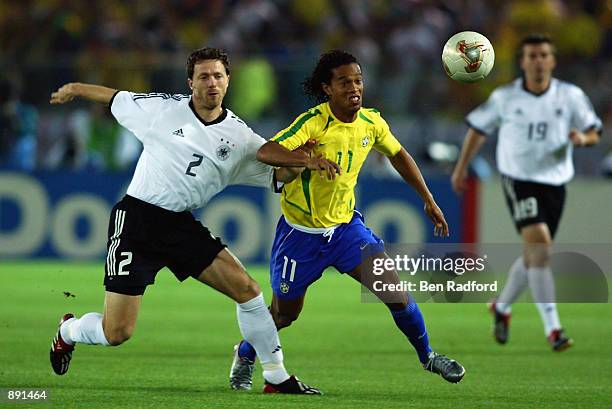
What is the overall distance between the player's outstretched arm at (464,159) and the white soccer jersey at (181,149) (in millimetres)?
3717

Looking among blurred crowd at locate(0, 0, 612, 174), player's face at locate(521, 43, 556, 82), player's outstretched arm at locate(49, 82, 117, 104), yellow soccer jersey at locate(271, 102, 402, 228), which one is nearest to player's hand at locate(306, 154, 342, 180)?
yellow soccer jersey at locate(271, 102, 402, 228)

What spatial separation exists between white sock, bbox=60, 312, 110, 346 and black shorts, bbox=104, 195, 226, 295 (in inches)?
10.6

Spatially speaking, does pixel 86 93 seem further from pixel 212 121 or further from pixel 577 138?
pixel 577 138

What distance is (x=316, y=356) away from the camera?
32.3ft

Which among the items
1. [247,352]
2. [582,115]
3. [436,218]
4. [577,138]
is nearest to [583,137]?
[577,138]

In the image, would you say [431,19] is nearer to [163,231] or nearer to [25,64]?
[25,64]

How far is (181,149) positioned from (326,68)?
111 cm

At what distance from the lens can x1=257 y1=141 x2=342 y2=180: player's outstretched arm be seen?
7.32 metres

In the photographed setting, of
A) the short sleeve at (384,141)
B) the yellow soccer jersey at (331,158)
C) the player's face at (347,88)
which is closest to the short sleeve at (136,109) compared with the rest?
the yellow soccer jersey at (331,158)

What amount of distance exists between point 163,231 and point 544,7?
508 inches

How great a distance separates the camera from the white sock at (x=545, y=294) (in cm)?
1056

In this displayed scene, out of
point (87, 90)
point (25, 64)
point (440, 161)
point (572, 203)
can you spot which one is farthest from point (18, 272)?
point (87, 90)

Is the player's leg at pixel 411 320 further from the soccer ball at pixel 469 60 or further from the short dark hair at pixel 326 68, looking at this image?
the soccer ball at pixel 469 60

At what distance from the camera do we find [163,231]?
25.3 ft
